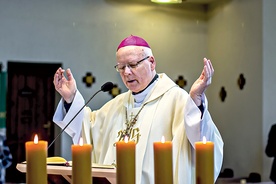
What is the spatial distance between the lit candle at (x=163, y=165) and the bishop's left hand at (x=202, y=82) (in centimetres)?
96

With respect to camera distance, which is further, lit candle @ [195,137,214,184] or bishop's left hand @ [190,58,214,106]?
bishop's left hand @ [190,58,214,106]

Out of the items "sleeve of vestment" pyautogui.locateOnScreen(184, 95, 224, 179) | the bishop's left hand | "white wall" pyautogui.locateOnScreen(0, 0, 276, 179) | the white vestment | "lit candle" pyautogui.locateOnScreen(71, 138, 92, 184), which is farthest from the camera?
"white wall" pyautogui.locateOnScreen(0, 0, 276, 179)

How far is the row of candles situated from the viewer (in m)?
1.16

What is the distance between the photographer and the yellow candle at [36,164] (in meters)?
1.16

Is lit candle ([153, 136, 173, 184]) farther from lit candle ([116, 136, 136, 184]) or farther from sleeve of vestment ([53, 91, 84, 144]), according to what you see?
sleeve of vestment ([53, 91, 84, 144])

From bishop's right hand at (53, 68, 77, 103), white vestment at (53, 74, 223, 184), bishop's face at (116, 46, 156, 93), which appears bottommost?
white vestment at (53, 74, 223, 184)

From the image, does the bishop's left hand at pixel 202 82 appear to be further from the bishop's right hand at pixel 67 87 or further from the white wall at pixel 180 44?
the white wall at pixel 180 44

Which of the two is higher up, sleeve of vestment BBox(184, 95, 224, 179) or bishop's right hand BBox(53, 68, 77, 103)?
bishop's right hand BBox(53, 68, 77, 103)

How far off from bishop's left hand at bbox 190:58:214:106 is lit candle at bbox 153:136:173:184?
3.14 ft

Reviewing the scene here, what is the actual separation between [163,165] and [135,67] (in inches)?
79.6

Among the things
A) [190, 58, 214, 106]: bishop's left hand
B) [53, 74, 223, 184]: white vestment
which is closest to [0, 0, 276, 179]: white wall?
[53, 74, 223, 184]: white vestment

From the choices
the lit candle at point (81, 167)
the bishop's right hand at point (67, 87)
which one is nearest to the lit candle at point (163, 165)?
the lit candle at point (81, 167)

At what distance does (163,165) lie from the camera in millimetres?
1200

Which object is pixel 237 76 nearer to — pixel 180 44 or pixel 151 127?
pixel 180 44
